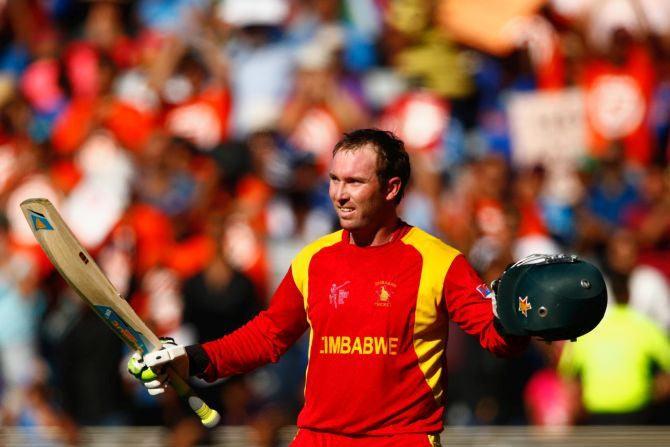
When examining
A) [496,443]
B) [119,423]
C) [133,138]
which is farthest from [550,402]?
[133,138]

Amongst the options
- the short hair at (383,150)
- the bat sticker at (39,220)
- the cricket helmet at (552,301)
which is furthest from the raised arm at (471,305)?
the bat sticker at (39,220)

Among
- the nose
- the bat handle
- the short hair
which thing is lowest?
the bat handle

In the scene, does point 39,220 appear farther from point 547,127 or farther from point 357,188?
point 547,127

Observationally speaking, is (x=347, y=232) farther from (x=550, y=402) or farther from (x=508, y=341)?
(x=550, y=402)

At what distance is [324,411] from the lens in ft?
19.7

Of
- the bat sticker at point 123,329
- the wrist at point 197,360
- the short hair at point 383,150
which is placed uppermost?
the short hair at point 383,150

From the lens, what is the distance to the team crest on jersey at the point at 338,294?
601 cm

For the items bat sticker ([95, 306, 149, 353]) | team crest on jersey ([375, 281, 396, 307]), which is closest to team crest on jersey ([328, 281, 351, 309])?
team crest on jersey ([375, 281, 396, 307])

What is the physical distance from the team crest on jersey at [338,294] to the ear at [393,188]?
A: 1.39 feet

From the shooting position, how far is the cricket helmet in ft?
18.2

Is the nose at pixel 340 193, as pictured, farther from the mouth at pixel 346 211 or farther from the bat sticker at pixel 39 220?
the bat sticker at pixel 39 220

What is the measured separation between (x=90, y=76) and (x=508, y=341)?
752cm

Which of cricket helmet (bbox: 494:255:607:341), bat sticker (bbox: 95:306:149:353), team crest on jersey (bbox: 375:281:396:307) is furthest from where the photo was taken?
bat sticker (bbox: 95:306:149:353)

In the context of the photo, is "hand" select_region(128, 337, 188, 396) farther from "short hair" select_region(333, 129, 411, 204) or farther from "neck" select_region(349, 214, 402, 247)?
"short hair" select_region(333, 129, 411, 204)
